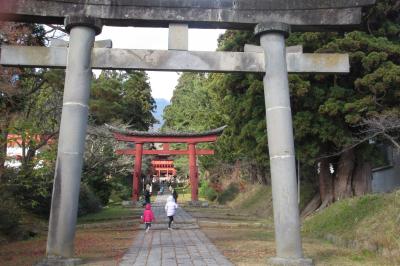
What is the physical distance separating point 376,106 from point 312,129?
2.12m

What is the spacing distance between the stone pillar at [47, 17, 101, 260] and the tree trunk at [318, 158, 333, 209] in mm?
10958

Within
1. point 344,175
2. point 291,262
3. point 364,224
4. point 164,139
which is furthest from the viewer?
point 164,139

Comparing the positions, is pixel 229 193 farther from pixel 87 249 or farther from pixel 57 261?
pixel 57 261

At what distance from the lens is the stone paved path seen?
912 cm

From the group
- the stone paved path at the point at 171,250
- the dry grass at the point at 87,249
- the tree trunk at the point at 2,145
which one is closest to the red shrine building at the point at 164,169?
the stone paved path at the point at 171,250

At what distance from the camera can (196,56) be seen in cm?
944

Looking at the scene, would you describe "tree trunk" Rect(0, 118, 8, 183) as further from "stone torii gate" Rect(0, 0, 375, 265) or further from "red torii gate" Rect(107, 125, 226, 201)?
"red torii gate" Rect(107, 125, 226, 201)

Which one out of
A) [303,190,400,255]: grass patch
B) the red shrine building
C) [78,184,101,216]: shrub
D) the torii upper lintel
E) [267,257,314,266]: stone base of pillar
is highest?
the red shrine building

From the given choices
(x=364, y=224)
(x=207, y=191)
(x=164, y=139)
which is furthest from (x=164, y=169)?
(x=364, y=224)

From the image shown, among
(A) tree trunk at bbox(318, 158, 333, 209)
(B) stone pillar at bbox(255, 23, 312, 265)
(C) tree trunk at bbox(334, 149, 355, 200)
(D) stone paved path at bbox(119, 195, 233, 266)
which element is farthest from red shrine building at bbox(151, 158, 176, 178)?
(B) stone pillar at bbox(255, 23, 312, 265)

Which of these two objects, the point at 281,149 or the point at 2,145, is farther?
the point at 2,145

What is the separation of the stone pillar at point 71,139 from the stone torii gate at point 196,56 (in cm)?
2

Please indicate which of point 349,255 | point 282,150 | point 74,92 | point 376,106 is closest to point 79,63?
point 74,92

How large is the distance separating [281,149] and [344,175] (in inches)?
324
